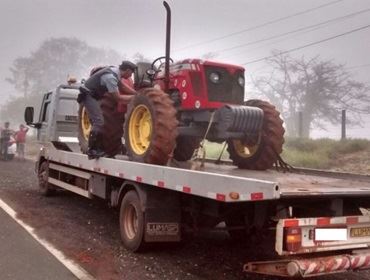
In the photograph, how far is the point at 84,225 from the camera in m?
8.12

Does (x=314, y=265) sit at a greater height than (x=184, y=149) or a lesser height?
lesser

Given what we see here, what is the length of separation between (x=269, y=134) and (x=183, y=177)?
8.00 feet

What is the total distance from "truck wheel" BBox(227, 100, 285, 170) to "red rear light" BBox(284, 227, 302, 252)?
9.47 feet

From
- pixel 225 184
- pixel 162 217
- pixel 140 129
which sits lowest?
pixel 162 217

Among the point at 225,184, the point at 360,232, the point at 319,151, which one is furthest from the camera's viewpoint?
the point at 319,151

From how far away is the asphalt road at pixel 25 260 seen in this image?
5.46 metres

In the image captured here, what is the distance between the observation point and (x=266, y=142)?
7.40 metres

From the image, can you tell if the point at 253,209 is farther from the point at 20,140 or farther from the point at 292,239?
the point at 20,140

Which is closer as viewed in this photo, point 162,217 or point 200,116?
point 162,217

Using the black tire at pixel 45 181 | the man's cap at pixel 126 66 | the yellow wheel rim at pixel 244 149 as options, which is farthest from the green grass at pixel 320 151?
the man's cap at pixel 126 66

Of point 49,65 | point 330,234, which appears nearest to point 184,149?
point 330,234

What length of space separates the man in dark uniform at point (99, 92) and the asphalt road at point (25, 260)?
1549 millimetres

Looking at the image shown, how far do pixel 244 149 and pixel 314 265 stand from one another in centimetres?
347

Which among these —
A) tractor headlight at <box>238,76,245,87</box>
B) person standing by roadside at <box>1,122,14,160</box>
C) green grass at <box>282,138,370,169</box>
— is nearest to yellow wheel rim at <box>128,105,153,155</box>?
tractor headlight at <box>238,76,245,87</box>
